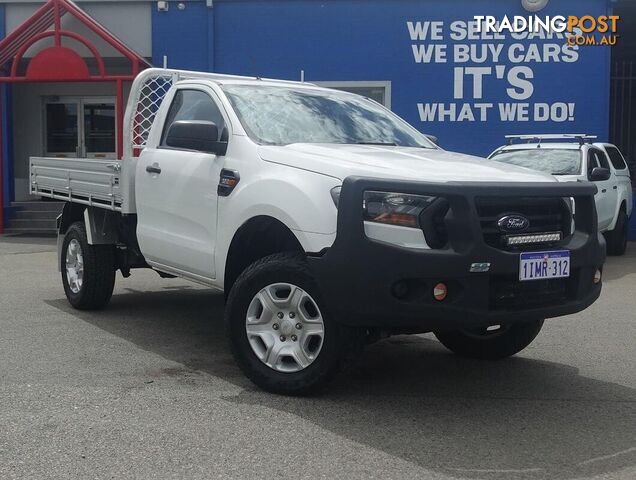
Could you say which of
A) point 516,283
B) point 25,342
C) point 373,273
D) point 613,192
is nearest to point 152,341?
point 25,342

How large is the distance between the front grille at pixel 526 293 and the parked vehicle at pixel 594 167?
19.7ft

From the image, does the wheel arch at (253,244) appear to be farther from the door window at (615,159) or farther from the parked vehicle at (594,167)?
the door window at (615,159)

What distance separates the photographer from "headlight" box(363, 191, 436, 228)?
4.49m

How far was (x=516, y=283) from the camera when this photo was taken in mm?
4602

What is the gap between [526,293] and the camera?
4.68m

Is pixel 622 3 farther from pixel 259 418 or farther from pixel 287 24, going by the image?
pixel 259 418

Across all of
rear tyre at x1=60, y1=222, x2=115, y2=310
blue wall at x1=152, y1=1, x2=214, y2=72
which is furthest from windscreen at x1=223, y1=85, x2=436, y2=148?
blue wall at x1=152, y1=1, x2=214, y2=72

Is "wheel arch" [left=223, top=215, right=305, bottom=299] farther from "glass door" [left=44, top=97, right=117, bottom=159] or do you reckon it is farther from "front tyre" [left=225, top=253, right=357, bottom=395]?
"glass door" [left=44, top=97, right=117, bottom=159]

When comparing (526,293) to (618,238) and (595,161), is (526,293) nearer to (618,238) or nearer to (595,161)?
(595,161)

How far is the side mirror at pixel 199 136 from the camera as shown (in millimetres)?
5527

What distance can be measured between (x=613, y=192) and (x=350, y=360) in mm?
8946

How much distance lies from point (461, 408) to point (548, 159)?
294 inches

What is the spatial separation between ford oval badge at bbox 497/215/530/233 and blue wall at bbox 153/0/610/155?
11.6 meters

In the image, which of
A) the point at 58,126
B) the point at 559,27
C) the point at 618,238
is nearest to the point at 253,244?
the point at 618,238
